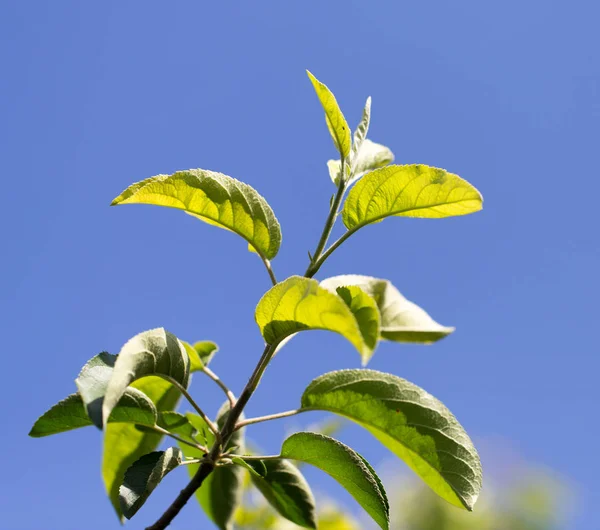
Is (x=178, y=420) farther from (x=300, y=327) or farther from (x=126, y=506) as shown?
(x=300, y=327)

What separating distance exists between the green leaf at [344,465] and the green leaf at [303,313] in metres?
0.29

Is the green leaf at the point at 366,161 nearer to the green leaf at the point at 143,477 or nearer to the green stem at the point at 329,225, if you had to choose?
the green stem at the point at 329,225

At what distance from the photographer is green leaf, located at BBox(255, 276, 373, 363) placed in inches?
39.1

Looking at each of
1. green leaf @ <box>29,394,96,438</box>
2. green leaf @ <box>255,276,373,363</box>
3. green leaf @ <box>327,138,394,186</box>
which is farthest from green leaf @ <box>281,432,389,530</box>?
green leaf @ <box>327,138,394,186</box>

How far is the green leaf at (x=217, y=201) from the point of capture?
4.37 feet

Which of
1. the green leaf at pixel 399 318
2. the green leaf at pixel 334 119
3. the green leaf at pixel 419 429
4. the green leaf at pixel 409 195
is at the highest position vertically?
the green leaf at pixel 334 119

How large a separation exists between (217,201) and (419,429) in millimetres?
713

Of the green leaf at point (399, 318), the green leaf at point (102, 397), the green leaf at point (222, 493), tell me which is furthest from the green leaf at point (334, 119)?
the green leaf at point (222, 493)

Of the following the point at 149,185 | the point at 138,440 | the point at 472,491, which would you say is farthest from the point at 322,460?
the point at 149,185

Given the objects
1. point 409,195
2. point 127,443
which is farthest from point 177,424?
point 409,195

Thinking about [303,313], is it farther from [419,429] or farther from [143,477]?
[143,477]

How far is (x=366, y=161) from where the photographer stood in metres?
1.76

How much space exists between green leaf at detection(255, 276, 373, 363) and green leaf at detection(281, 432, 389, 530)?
0.29m

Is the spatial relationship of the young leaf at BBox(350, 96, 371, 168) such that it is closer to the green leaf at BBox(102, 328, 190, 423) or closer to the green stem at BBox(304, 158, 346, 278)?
the green stem at BBox(304, 158, 346, 278)
